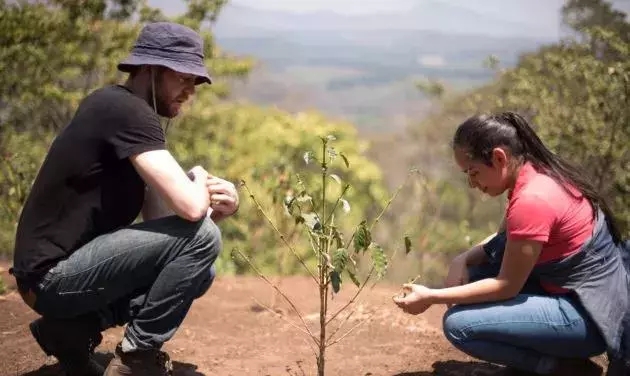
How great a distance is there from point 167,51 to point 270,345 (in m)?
1.63

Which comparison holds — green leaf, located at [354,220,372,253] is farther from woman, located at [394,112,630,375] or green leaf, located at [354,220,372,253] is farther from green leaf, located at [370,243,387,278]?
woman, located at [394,112,630,375]

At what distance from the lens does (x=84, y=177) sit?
2.25m

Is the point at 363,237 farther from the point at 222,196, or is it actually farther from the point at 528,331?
the point at 528,331

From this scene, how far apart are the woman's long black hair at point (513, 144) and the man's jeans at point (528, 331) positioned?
0.40m

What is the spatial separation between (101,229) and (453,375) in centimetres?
161

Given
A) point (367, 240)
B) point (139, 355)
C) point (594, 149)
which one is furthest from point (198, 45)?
point (594, 149)

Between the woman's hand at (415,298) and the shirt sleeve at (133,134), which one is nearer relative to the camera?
the shirt sleeve at (133,134)

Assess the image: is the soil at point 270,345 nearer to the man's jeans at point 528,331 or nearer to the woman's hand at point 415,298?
the woman's hand at point 415,298

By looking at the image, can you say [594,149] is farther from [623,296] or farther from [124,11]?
[124,11]

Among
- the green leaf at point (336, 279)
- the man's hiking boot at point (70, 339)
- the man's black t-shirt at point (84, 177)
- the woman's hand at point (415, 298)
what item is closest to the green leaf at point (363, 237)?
→ the green leaf at point (336, 279)

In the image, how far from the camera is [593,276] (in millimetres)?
2418

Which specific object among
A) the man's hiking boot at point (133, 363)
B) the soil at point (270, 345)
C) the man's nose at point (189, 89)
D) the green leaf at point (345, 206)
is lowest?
the soil at point (270, 345)

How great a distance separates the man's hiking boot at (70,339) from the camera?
96.0 inches

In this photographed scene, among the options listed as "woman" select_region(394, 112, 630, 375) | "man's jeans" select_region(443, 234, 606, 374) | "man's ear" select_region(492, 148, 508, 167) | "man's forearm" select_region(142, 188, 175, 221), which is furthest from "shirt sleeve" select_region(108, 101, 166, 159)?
"man's jeans" select_region(443, 234, 606, 374)
